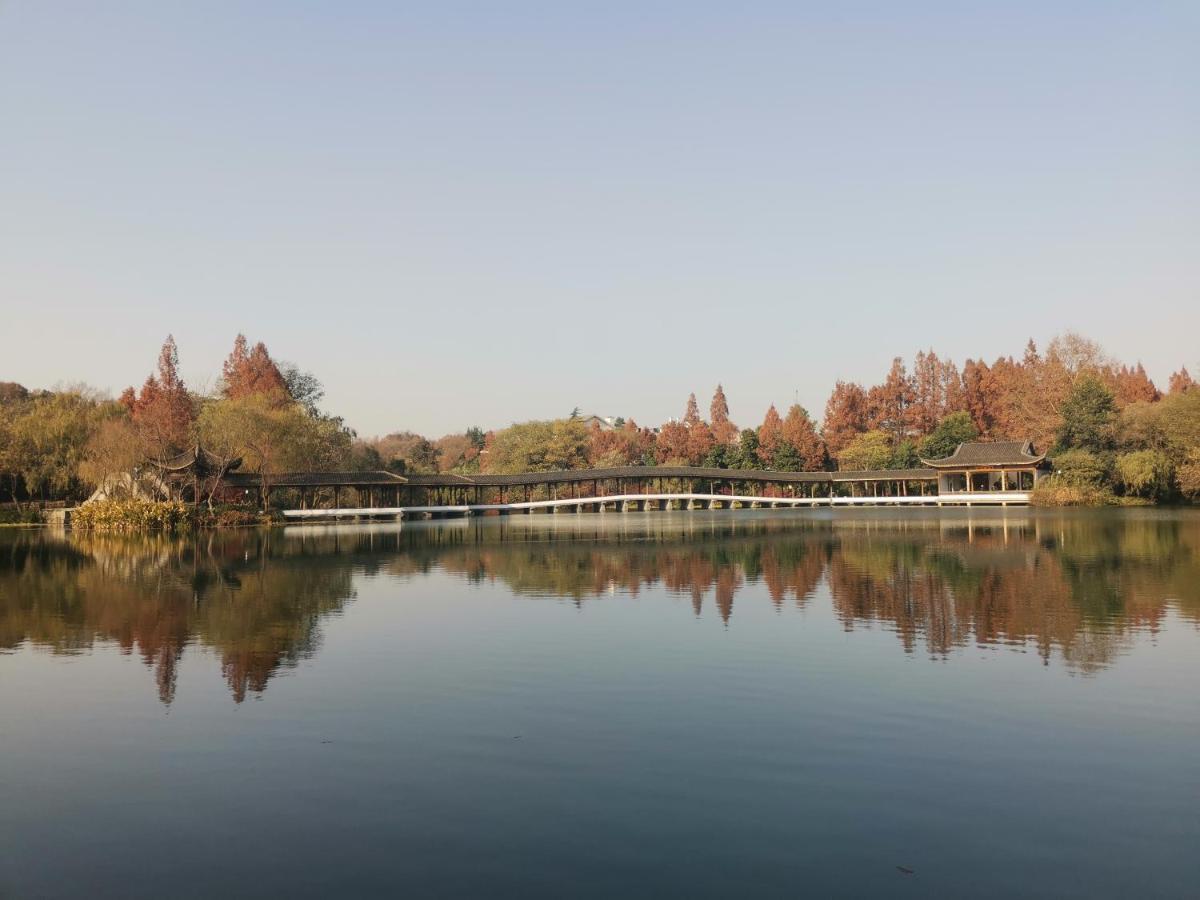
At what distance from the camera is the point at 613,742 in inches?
322

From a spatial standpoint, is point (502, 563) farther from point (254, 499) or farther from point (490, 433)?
point (490, 433)

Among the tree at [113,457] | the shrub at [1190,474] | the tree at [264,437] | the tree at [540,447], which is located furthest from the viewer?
the tree at [540,447]

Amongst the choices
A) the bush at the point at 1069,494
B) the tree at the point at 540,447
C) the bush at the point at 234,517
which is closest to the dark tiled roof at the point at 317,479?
the bush at the point at 234,517

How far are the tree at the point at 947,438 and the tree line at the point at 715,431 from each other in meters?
0.13

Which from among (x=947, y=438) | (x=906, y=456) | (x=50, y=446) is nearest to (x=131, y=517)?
(x=50, y=446)

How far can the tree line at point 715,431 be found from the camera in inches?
1964

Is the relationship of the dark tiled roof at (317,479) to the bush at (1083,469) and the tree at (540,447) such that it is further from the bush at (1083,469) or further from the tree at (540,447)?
the bush at (1083,469)

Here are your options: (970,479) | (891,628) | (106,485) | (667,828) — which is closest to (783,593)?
(891,628)

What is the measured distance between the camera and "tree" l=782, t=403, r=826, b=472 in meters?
75.7

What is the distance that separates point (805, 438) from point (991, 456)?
18797 mm

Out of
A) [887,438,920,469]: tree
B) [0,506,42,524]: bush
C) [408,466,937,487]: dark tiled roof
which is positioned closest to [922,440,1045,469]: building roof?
[408,466,937,487]: dark tiled roof

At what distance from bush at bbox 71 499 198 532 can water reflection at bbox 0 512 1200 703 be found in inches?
170

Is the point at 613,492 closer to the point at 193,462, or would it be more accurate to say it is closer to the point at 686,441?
the point at 686,441

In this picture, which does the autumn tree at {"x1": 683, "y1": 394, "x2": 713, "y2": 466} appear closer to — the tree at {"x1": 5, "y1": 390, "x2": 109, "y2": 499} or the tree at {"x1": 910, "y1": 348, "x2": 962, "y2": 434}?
the tree at {"x1": 910, "y1": 348, "x2": 962, "y2": 434}
